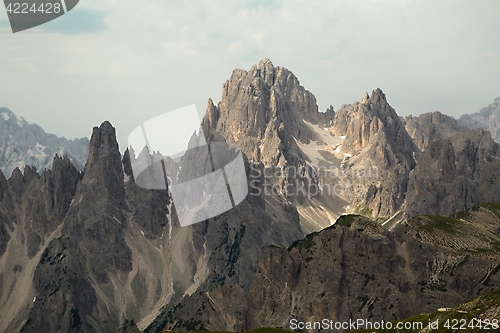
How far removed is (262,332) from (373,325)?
27786 mm

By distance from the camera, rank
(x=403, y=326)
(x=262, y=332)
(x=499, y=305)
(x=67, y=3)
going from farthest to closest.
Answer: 1. (x=262, y=332)
2. (x=403, y=326)
3. (x=499, y=305)
4. (x=67, y=3)

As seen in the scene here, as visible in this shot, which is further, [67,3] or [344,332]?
[344,332]

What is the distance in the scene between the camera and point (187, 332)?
19888 centimetres

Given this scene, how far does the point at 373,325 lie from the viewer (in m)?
198

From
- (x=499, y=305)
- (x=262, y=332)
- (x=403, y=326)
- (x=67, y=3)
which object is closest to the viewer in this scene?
(x=67, y=3)

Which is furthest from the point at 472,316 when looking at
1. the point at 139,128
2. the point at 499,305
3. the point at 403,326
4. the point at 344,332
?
the point at 139,128

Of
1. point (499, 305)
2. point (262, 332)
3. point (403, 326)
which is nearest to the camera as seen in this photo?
point (499, 305)

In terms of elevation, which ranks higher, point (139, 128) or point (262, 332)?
point (139, 128)

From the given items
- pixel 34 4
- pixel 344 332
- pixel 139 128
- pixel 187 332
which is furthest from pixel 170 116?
pixel 34 4

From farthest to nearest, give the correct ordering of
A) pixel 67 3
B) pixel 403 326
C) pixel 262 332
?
pixel 262 332
pixel 403 326
pixel 67 3

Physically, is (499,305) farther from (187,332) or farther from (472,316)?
(187,332)

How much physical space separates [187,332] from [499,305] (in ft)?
288

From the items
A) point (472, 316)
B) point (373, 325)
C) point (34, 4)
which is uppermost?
point (34, 4)

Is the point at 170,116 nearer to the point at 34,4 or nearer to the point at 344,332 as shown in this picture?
the point at 344,332
